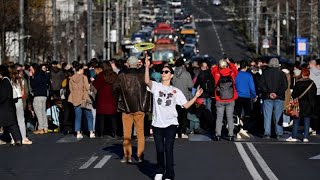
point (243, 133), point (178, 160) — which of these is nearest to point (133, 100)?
point (178, 160)

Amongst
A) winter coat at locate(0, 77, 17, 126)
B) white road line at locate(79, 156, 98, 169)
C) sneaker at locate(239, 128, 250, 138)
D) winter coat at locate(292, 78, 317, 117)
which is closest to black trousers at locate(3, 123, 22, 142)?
winter coat at locate(0, 77, 17, 126)

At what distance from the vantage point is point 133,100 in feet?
63.9

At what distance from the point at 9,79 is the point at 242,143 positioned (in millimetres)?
5767

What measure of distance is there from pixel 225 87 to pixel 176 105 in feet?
4.91

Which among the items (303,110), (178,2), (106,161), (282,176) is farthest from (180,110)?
(178,2)

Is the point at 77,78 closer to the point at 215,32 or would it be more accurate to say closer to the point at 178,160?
the point at 178,160

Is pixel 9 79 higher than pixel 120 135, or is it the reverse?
pixel 9 79

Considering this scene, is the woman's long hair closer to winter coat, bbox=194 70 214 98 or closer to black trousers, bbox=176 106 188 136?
black trousers, bbox=176 106 188 136

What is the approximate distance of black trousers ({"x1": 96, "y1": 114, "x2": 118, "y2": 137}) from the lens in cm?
2603

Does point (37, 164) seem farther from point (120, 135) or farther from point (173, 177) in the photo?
point (120, 135)

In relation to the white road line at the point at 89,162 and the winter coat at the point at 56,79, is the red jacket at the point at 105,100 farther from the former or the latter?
the winter coat at the point at 56,79

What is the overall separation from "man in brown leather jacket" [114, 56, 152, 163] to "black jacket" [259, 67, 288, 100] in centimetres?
669

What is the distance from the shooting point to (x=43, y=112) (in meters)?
28.4

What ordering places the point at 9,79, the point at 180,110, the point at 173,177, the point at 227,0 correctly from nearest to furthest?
the point at 173,177
the point at 9,79
the point at 180,110
the point at 227,0
